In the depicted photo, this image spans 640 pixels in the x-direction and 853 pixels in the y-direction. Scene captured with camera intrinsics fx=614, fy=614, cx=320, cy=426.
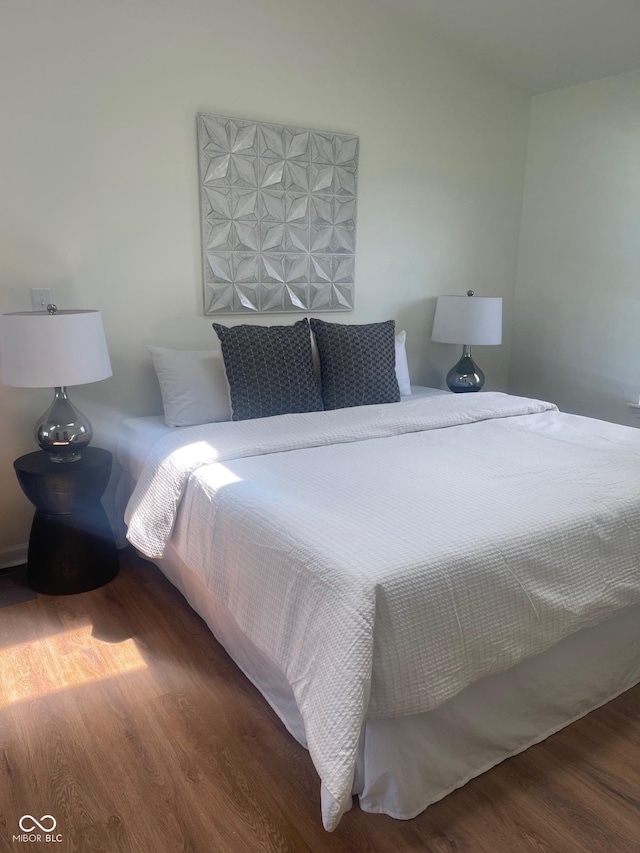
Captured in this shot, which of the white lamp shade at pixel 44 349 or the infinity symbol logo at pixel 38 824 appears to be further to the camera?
the white lamp shade at pixel 44 349

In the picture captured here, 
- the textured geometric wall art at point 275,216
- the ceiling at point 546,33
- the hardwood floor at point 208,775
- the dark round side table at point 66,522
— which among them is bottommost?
the hardwood floor at point 208,775

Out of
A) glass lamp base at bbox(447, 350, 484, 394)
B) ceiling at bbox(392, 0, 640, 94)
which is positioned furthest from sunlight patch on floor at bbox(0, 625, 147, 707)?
ceiling at bbox(392, 0, 640, 94)

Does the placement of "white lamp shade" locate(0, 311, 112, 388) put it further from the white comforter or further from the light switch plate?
the white comforter

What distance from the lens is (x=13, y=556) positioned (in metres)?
2.74

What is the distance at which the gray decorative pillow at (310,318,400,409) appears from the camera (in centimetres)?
292

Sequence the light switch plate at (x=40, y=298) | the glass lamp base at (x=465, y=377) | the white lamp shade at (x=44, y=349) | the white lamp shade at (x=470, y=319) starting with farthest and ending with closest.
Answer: the glass lamp base at (x=465, y=377)
the white lamp shade at (x=470, y=319)
the light switch plate at (x=40, y=298)
the white lamp shade at (x=44, y=349)

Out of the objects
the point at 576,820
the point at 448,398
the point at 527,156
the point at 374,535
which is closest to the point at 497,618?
the point at 374,535

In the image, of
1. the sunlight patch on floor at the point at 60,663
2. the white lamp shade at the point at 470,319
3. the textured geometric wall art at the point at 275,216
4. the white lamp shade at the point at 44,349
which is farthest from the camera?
the white lamp shade at the point at 470,319

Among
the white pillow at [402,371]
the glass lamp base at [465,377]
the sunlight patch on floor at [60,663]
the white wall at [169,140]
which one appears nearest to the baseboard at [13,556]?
the white wall at [169,140]

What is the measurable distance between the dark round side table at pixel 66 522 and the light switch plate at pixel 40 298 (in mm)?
611

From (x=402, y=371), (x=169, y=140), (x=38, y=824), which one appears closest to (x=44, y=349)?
(x=169, y=140)

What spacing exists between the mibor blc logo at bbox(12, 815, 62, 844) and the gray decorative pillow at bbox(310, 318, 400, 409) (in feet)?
6.25

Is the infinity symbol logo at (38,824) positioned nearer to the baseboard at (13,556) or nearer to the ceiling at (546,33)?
the baseboard at (13,556)

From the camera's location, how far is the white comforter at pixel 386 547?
135 centimetres
